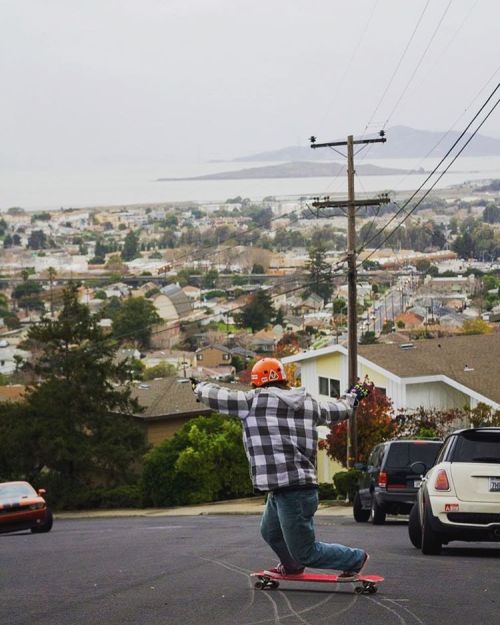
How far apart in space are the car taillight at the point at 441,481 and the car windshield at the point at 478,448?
19cm

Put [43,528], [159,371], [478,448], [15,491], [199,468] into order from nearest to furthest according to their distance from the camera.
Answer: [478,448]
[43,528]
[15,491]
[199,468]
[159,371]

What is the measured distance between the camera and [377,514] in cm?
2559

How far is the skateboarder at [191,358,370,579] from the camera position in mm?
11250

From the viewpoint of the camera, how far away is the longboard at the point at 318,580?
11242 millimetres

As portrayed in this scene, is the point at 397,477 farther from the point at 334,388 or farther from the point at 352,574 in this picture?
the point at 334,388

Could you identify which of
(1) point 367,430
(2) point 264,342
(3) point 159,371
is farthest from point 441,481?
(2) point 264,342

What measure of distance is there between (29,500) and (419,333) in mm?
73862

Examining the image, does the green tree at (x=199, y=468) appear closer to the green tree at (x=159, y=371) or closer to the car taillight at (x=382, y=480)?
the car taillight at (x=382, y=480)

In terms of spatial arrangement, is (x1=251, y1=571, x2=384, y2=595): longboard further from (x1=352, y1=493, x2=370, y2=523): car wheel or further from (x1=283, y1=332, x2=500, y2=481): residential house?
(x1=283, y1=332, x2=500, y2=481): residential house

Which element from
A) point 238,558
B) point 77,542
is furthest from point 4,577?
point 77,542

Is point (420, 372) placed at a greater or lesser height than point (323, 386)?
greater

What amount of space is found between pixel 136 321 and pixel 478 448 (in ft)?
420

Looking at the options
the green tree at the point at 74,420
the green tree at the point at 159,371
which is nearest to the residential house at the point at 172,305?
the green tree at the point at 159,371

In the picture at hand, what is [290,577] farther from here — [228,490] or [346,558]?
[228,490]
